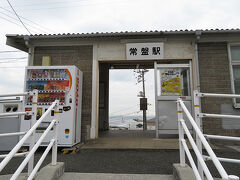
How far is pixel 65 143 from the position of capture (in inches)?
146

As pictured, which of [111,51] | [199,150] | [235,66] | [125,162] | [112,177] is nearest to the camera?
[199,150]

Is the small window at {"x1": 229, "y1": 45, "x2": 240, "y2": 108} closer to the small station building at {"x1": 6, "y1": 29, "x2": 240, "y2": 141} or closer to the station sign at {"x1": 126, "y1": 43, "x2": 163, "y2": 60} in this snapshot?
the small station building at {"x1": 6, "y1": 29, "x2": 240, "y2": 141}

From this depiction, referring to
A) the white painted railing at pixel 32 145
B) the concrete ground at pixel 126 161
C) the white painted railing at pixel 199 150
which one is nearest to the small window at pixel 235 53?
the concrete ground at pixel 126 161

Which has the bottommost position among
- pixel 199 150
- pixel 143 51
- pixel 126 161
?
pixel 126 161

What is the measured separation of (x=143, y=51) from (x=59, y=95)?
298 cm

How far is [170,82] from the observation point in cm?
477

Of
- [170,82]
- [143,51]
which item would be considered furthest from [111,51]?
[170,82]

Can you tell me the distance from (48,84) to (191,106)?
4.29 metres

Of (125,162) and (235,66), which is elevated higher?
(235,66)

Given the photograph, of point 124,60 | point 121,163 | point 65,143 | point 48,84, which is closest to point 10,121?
point 48,84

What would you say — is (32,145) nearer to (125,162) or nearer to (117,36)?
(125,162)

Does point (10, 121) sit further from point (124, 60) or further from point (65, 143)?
point (124, 60)

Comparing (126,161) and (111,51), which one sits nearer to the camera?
(126,161)

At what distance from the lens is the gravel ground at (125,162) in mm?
2416
